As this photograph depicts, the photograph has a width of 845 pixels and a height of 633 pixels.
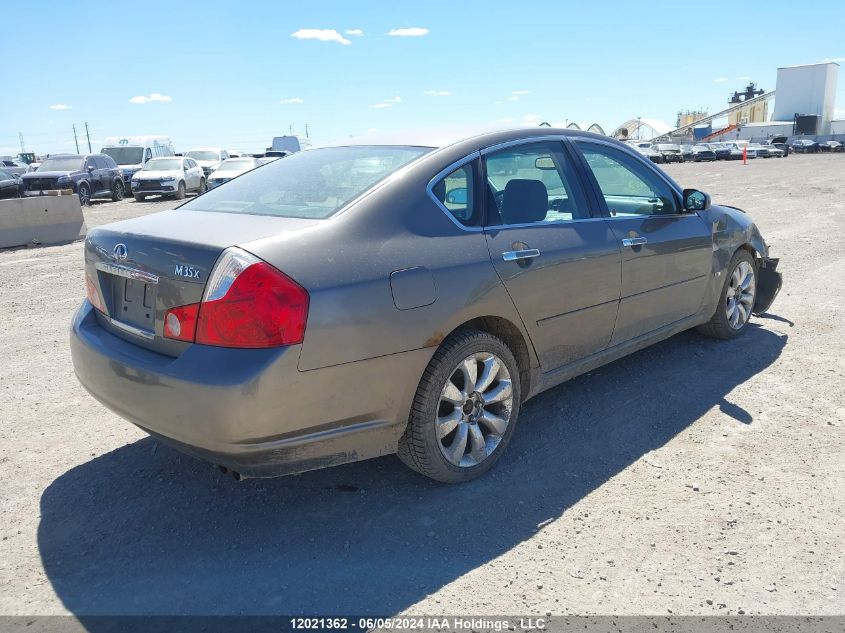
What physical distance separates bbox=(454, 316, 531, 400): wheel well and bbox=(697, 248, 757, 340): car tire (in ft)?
7.51

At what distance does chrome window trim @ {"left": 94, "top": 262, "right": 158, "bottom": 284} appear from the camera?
294 centimetres

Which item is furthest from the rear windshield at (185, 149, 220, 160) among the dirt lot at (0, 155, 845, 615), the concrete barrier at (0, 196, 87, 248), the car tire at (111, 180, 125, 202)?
the dirt lot at (0, 155, 845, 615)

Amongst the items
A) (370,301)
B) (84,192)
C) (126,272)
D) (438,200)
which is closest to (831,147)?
(84,192)

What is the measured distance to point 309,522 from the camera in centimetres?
315

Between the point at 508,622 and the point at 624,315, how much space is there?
7.32ft

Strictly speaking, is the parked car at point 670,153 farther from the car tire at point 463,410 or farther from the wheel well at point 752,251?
the car tire at point 463,410

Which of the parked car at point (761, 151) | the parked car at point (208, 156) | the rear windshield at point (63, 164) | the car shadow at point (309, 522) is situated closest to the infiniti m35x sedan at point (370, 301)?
the car shadow at point (309, 522)

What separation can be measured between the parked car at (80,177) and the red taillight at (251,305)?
68.6ft

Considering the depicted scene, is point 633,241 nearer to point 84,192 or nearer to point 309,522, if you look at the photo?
point 309,522

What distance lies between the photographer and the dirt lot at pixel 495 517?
266cm

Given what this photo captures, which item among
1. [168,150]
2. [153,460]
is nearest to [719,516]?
[153,460]

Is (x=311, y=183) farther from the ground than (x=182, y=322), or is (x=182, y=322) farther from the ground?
(x=311, y=183)

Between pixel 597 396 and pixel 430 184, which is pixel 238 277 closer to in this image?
pixel 430 184

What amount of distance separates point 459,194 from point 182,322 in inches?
57.4
